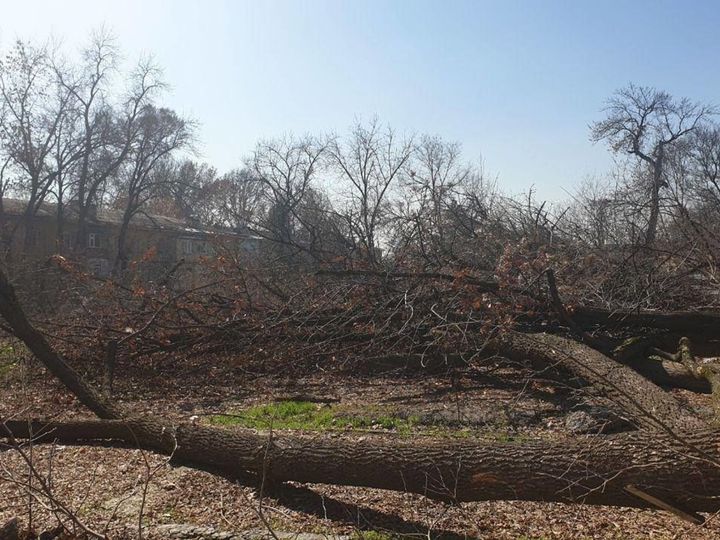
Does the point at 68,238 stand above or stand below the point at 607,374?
above

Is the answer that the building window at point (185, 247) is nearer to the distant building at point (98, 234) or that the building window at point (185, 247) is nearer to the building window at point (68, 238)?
the distant building at point (98, 234)

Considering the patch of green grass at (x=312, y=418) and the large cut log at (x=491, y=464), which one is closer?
the large cut log at (x=491, y=464)

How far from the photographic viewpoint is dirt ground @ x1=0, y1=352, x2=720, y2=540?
13.7 feet

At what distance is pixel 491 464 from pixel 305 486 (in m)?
1.42

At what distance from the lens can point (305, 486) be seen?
15.7ft

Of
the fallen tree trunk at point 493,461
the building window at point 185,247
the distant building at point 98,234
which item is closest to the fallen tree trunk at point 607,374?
the fallen tree trunk at point 493,461

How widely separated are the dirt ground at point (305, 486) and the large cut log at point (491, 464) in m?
0.23

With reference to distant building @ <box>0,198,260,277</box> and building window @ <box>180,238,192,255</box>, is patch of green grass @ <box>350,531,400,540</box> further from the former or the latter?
building window @ <box>180,238,192,255</box>

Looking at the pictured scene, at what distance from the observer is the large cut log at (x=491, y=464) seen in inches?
140

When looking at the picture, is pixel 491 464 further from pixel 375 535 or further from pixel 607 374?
pixel 607 374

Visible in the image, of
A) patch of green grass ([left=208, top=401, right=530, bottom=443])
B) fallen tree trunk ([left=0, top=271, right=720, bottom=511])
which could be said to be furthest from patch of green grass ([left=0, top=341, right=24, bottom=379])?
fallen tree trunk ([left=0, top=271, right=720, bottom=511])

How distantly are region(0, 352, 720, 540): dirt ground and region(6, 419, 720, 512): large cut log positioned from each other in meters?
0.23

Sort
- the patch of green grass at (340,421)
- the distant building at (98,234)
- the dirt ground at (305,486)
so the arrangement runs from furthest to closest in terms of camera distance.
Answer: the distant building at (98,234) → the patch of green grass at (340,421) → the dirt ground at (305,486)

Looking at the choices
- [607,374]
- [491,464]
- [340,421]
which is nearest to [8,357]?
[340,421]
